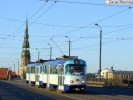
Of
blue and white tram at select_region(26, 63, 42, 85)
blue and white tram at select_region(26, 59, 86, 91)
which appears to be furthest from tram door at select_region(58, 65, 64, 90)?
blue and white tram at select_region(26, 63, 42, 85)

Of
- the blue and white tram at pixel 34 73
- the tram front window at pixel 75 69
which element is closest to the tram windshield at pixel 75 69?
the tram front window at pixel 75 69

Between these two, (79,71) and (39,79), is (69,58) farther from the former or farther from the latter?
(39,79)

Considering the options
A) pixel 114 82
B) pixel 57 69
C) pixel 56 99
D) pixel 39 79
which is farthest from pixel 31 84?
pixel 56 99

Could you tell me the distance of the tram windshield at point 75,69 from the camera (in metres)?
44.1

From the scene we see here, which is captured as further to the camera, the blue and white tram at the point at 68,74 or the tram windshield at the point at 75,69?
the tram windshield at the point at 75,69

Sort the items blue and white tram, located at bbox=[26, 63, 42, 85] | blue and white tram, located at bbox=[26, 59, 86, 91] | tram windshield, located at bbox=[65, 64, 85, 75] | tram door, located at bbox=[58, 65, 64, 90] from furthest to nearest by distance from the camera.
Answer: blue and white tram, located at bbox=[26, 63, 42, 85] < tram door, located at bbox=[58, 65, 64, 90] < tram windshield, located at bbox=[65, 64, 85, 75] < blue and white tram, located at bbox=[26, 59, 86, 91]

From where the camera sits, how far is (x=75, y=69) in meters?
44.3

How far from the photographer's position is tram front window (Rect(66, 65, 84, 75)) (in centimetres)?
4412

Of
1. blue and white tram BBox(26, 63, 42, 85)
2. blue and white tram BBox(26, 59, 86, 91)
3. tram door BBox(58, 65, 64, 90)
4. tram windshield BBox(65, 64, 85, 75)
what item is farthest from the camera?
blue and white tram BBox(26, 63, 42, 85)

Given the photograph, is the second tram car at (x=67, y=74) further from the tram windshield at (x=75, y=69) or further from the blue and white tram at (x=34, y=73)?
the blue and white tram at (x=34, y=73)

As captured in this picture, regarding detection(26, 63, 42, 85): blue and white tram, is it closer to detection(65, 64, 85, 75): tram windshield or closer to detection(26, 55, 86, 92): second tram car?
detection(26, 55, 86, 92): second tram car

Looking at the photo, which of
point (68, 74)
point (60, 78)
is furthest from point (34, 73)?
point (68, 74)

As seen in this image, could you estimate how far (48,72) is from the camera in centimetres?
5256

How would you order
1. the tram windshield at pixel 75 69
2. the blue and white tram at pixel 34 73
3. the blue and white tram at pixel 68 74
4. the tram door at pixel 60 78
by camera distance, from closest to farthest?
the blue and white tram at pixel 68 74
the tram windshield at pixel 75 69
the tram door at pixel 60 78
the blue and white tram at pixel 34 73
